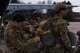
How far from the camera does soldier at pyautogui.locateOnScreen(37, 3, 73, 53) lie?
605 centimetres

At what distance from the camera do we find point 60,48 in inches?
241

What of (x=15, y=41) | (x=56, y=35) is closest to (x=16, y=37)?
(x=15, y=41)

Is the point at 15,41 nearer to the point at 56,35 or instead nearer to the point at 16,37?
the point at 16,37

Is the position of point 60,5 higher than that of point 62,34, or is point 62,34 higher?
point 60,5

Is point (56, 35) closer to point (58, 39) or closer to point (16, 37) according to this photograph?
point (58, 39)

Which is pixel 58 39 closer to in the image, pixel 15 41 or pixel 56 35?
pixel 56 35

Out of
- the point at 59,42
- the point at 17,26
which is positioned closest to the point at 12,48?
the point at 17,26

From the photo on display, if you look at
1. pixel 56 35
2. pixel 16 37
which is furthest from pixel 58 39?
pixel 16 37

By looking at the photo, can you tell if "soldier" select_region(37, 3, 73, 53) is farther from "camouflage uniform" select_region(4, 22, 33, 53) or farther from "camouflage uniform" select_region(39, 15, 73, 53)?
"camouflage uniform" select_region(4, 22, 33, 53)

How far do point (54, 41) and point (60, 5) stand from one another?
1.91 feet

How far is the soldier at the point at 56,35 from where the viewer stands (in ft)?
19.9

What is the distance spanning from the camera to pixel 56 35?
6113 mm

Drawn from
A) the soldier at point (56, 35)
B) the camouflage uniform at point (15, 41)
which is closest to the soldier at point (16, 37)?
the camouflage uniform at point (15, 41)

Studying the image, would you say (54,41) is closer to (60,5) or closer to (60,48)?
(60,48)
